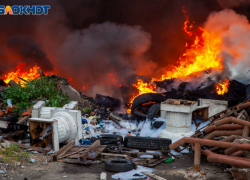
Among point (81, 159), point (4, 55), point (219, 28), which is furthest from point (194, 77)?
point (4, 55)

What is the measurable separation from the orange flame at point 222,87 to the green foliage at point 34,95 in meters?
6.09

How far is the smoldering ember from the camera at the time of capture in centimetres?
603

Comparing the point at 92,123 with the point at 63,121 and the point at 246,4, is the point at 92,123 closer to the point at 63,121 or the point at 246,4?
the point at 63,121

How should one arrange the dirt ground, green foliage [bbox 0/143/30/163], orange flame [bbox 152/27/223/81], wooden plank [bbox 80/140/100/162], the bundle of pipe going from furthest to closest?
orange flame [bbox 152/27/223/81], wooden plank [bbox 80/140/100/162], green foliage [bbox 0/143/30/163], the dirt ground, the bundle of pipe

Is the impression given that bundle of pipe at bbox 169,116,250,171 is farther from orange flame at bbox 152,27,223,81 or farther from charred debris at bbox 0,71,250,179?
orange flame at bbox 152,27,223,81

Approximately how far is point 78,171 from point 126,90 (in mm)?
8494

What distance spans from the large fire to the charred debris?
1615mm

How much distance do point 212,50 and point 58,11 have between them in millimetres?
8760

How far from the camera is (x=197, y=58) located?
15.2 m

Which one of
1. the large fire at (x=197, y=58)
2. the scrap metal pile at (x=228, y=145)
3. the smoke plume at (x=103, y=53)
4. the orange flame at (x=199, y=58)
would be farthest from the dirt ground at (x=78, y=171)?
the smoke plume at (x=103, y=53)

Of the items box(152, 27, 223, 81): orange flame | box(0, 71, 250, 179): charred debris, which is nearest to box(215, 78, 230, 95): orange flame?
box(0, 71, 250, 179): charred debris

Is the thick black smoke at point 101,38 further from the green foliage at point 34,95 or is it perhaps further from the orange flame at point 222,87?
the orange flame at point 222,87

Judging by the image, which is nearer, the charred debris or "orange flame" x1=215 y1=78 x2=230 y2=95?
the charred debris

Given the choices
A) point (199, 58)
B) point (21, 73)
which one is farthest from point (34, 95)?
point (199, 58)
